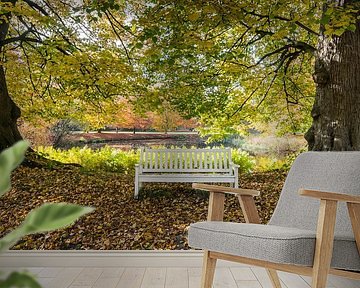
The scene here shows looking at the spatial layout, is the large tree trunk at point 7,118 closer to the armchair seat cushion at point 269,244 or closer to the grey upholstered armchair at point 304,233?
the grey upholstered armchair at point 304,233

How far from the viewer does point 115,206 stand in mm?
3871

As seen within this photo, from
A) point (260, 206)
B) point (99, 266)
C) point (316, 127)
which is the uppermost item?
point (316, 127)

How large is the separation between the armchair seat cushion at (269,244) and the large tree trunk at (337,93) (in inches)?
71.5

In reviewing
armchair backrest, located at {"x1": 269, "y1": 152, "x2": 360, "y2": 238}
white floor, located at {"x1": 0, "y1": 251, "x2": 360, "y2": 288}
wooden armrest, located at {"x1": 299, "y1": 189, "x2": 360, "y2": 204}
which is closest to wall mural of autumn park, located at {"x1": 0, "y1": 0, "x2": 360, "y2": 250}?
white floor, located at {"x1": 0, "y1": 251, "x2": 360, "y2": 288}

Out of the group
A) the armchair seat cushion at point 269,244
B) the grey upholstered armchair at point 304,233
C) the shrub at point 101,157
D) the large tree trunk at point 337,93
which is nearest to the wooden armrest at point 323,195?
the grey upholstered armchair at point 304,233

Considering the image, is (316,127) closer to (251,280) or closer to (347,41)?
(347,41)

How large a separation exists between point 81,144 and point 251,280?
155 cm

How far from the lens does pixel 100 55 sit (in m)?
3.98

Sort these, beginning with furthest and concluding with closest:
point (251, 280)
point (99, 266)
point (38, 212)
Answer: point (99, 266), point (251, 280), point (38, 212)

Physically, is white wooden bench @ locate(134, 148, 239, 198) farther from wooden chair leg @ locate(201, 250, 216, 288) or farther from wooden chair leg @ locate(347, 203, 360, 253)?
wooden chair leg @ locate(347, 203, 360, 253)

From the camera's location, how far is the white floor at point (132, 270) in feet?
10.3

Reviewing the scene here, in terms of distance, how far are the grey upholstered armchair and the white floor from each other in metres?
0.74

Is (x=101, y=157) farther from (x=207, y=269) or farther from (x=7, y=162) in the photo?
(x=7, y=162)

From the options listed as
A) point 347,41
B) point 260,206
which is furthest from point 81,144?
point 347,41
